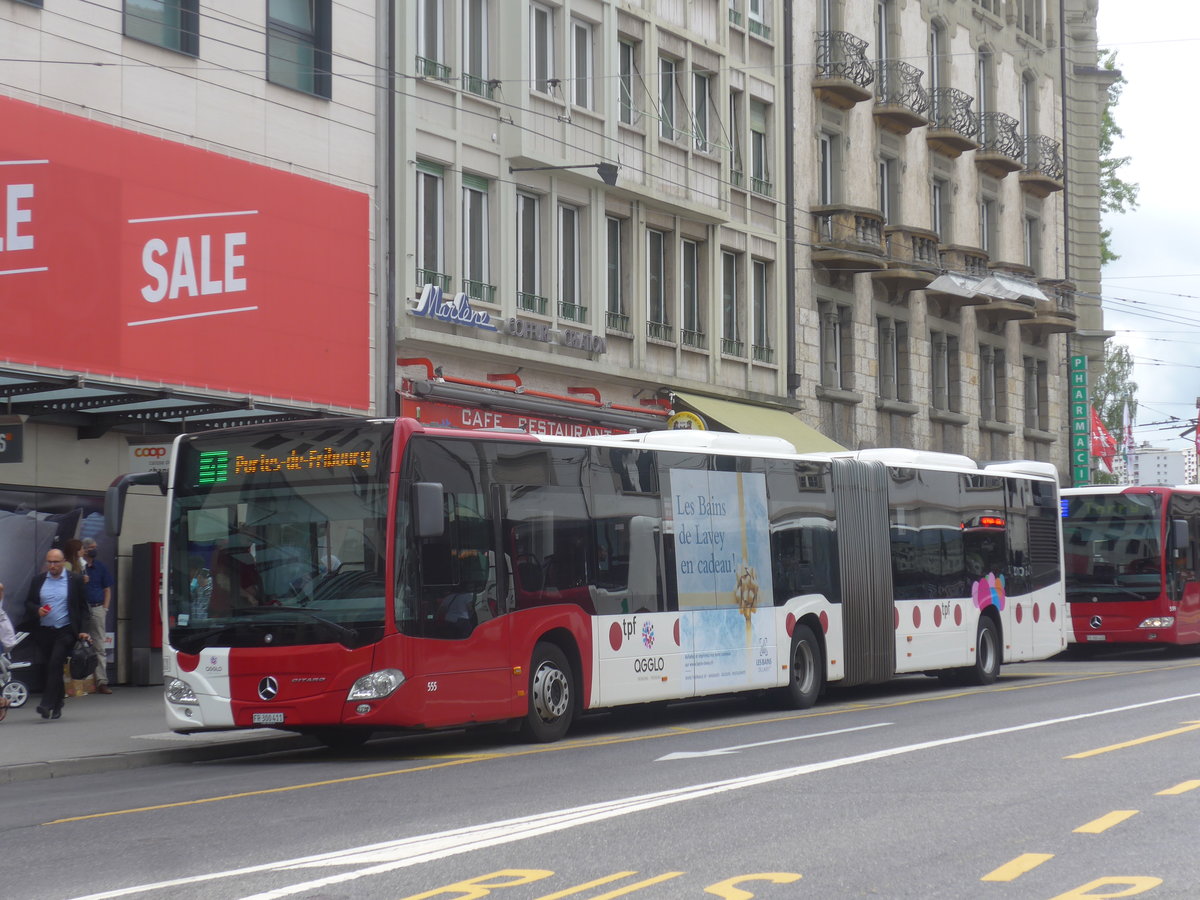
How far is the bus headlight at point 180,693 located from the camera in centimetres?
1545

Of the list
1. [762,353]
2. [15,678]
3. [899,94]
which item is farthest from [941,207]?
[15,678]

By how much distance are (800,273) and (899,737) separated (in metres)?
24.1

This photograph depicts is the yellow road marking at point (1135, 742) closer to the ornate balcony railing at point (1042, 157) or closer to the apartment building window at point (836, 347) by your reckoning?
the apartment building window at point (836, 347)

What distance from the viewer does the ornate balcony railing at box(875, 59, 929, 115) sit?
41938 millimetres

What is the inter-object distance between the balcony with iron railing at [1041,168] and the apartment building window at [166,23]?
97.7 ft

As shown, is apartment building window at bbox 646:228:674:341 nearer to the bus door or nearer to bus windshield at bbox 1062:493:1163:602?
bus windshield at bbox 1062:493:1163:602

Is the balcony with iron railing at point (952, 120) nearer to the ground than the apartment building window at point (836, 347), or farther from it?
farther from it

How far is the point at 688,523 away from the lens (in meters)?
18.9

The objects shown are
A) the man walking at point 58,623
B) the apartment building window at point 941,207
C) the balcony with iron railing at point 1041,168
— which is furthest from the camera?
the balcony with iron railing at point 1041,168

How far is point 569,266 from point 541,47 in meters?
3.66

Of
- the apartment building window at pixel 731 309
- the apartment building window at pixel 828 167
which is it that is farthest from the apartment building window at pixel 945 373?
the apartment building window at pixel 731 309

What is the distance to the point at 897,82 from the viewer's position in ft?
139

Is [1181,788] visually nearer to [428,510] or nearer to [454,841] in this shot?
[454,841]

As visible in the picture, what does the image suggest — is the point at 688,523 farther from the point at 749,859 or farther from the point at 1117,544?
the point at 1117,544
